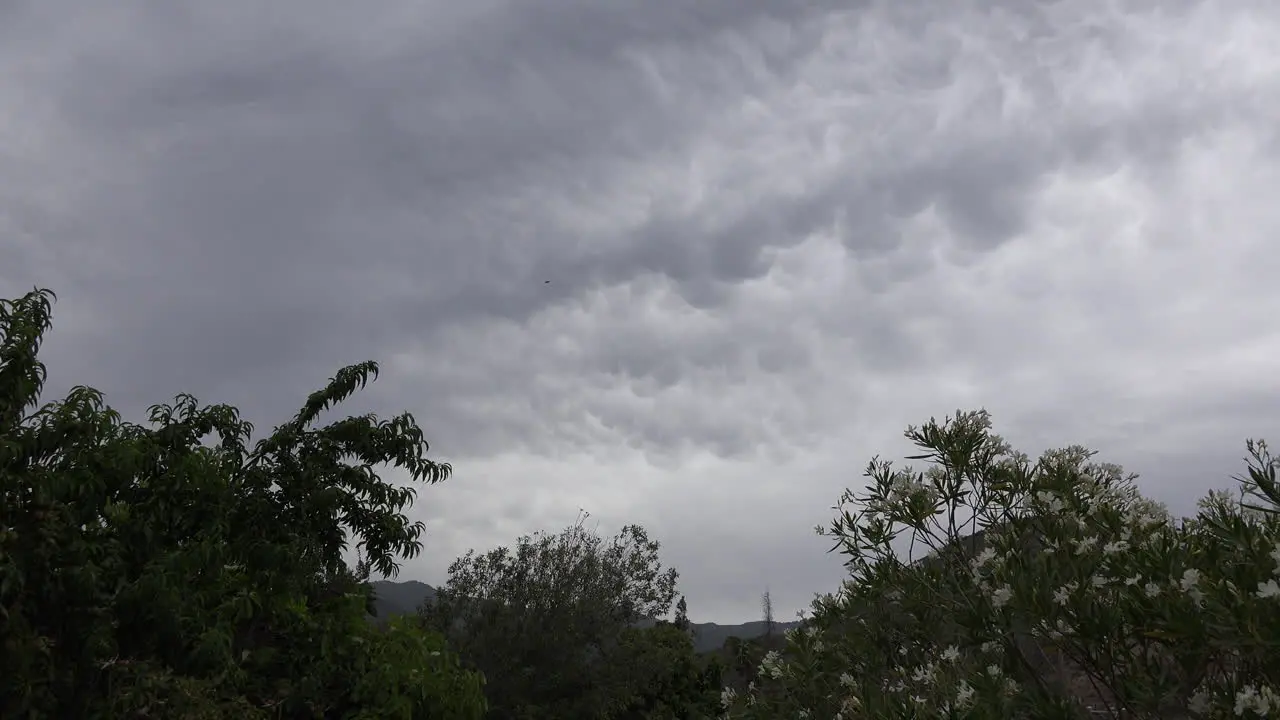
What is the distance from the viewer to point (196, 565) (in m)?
8.72

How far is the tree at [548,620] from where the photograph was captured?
19531 millimetres

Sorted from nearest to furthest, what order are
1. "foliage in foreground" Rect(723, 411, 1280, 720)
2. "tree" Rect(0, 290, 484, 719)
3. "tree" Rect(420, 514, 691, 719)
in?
"foliage in foreground" Rect(723, 411, 1280, 720) → "tree" Rect(0, 290, 484, 719) → "tree" Rect(420, 514, 691, 719)

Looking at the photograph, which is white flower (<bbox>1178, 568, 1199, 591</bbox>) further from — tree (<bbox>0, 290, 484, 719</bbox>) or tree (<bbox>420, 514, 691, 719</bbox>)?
tree (<bbox>420, 514, 691, 719</bbox>)

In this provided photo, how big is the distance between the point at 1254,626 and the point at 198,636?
8.66 metres

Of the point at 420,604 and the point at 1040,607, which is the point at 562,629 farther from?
the point at 1040,607

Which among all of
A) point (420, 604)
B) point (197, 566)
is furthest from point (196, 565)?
point (420, 604)

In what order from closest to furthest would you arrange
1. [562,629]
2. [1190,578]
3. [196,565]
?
[1190,578] < [196,565] < [562,629]

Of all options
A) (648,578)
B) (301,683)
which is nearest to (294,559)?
(301,683)

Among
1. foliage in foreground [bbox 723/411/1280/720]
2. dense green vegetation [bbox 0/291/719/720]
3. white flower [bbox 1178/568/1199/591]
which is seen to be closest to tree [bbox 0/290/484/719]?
dense green vegetation [bbox 0/291/719/720]

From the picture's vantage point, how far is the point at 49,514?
7426mm

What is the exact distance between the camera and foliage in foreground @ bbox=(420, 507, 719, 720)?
19.6m

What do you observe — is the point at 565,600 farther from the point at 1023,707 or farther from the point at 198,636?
the point at 1023,707

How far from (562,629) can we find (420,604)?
5.56 metres

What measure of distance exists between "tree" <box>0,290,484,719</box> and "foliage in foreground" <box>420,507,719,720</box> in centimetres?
840
